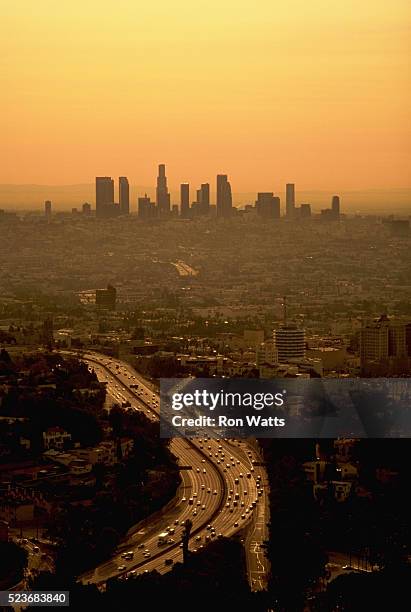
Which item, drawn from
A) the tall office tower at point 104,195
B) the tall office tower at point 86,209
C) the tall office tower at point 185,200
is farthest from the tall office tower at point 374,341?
the tall office tower at point 86,209

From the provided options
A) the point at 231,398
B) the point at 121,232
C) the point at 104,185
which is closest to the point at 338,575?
the point at 231,398

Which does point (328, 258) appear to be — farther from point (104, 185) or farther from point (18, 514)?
point (18, 514)

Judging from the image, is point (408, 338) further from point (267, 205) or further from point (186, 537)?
point (186, 537)

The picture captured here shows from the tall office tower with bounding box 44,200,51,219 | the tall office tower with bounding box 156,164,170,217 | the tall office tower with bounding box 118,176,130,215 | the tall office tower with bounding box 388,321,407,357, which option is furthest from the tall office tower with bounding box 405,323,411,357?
the tall office tower with bounding box 44,200,51,219

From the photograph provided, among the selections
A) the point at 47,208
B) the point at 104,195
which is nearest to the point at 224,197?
the point at 104,195

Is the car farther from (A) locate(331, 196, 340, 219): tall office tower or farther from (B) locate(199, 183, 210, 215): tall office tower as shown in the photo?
(A) locate(331, 196, 340, 219): tall office tower

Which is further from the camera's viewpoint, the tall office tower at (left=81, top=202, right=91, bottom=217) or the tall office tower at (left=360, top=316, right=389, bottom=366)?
the tall office tower at (left=81, top=202, right=91, bottom=217)
